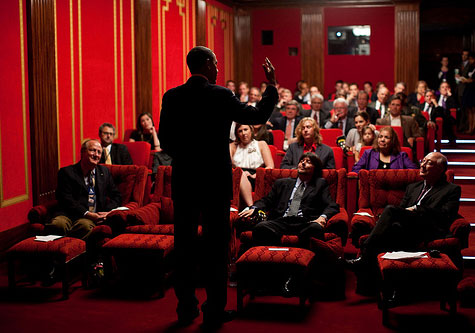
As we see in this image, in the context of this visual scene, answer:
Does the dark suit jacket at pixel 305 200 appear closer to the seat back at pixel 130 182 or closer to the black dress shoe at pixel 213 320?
the seat back at pixel 130 182

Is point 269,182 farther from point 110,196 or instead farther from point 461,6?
point 461,6

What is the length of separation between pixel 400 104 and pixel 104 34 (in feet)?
11.0

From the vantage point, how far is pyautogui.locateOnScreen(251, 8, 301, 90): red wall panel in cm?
1199

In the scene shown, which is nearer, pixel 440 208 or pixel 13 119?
pixel 440 208

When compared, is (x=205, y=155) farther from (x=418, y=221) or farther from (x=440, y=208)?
(x=440, y=208)

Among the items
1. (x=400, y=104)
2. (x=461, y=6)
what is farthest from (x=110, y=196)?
(x=461, y=6)

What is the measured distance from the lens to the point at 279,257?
3.61 meters

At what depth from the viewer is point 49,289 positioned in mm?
3988

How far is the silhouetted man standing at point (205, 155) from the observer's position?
2932mm

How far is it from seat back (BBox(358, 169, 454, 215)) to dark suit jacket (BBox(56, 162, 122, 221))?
190 centimetres

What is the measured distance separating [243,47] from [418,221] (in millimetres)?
8644

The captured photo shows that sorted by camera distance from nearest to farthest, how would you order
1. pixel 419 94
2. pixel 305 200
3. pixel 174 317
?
pixel 174 317, pixel 305 200, pixel 419 94

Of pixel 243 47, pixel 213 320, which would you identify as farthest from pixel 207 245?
pixel 243 47

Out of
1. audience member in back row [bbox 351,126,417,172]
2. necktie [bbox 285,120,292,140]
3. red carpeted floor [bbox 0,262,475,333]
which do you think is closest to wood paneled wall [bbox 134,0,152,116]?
necktie [bbox 285,120,292,140]
